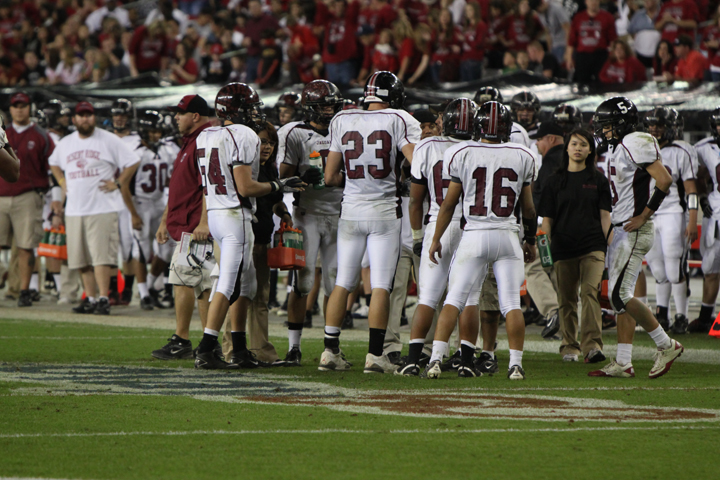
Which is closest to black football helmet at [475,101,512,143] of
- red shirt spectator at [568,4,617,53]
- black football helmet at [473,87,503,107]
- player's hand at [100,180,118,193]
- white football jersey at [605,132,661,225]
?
white football jersey at [605,132,661,225]

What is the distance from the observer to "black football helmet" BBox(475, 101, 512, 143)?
6.83 meters

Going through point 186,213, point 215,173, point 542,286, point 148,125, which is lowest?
point 542,286

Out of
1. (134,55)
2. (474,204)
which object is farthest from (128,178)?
(134,55)

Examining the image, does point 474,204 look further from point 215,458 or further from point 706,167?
point 706,167

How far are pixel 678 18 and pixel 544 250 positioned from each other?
30.3ft

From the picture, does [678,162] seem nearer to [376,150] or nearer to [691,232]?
[691,232]

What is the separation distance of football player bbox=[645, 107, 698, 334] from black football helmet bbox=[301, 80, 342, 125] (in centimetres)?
378

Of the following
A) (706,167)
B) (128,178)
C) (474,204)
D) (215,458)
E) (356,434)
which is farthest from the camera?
(128,178)

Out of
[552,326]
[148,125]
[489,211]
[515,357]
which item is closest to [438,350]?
[515,357]

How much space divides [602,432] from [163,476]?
2.16 m

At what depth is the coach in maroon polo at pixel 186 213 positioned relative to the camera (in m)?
8.18

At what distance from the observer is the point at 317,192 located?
26.3 feet

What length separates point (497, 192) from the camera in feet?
22.1

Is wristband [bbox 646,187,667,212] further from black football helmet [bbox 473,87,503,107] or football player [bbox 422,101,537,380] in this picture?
black football helmet [bbox 473,87,503,107]
